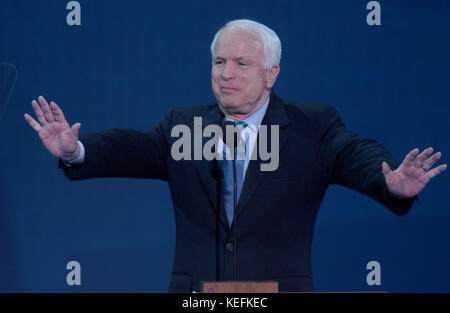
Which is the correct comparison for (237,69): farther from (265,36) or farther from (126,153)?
(126,153)

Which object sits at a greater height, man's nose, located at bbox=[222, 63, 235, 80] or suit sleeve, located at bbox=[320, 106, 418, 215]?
man's nose, located at bbox=[222, 63, 235, 80]

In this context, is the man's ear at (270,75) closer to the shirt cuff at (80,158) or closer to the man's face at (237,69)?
the man's face at (237,69)

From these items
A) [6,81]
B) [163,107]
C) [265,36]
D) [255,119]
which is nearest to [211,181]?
[255,119]

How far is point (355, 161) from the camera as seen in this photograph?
6.90 feet

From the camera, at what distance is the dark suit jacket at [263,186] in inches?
80.9

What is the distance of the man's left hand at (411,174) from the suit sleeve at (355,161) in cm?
5

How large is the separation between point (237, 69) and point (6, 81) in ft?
4.47

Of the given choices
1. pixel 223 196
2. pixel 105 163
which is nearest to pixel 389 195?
pixel 223 196

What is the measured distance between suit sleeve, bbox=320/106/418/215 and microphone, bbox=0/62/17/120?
1.55 metres

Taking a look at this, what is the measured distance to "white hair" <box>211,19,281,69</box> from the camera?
2.21 meters

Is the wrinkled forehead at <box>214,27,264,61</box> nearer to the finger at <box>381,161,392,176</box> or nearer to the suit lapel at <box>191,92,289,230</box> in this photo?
the suit lapel at <box>191,92,289,230</box>

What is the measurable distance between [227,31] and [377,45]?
3.87ft

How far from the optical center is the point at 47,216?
3.12 m

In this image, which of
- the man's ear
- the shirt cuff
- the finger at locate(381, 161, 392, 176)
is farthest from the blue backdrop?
the finger at locate(381, 161, 392, 176)
